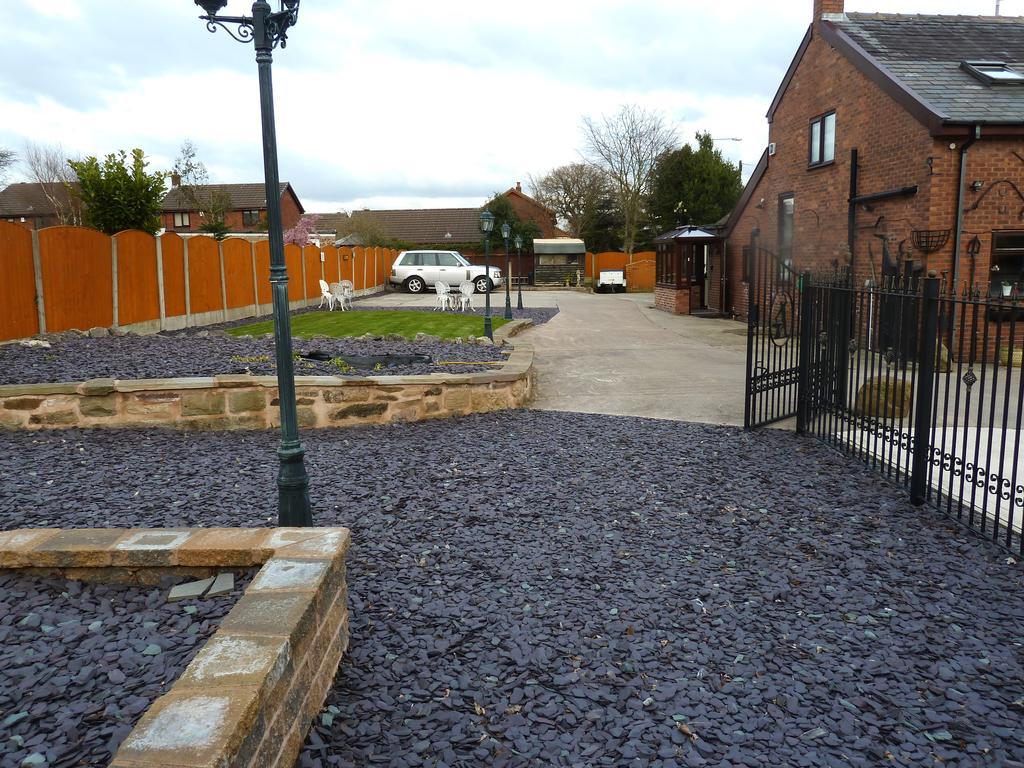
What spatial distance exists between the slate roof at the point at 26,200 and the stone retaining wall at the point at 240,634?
51.7 meters

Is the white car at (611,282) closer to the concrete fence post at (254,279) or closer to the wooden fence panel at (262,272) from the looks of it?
the wooden fence panel at (262,272)

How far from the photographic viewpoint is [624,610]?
3.54 m

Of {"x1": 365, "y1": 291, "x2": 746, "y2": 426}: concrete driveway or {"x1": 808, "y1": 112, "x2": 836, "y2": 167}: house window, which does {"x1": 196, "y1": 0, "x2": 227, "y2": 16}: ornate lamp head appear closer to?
{"x1": 365, "y1": 291, "x2": 746, "y2": 426}: concrete driveway

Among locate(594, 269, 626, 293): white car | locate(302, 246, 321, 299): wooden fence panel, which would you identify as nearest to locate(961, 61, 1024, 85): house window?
locate(302, 246, 321, 299): wooden fence panel

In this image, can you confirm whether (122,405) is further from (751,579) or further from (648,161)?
(648,161)

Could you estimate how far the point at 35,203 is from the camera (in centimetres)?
5100

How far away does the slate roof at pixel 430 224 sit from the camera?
5184cm

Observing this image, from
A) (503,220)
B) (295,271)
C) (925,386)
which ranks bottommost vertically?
(925,386)

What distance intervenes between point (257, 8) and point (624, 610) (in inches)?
139

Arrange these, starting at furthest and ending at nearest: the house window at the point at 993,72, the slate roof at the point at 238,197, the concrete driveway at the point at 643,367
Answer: the slate roof at the point at 238,197 → the house window at the point at 993,72 → the concrete driveway at the point at 643,367

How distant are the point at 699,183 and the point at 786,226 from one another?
20.1 meters

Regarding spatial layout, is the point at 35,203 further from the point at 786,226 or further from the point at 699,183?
the point at 786,226

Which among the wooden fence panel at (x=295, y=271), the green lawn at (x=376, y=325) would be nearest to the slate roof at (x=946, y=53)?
the green lawn at (x=376, y=325)

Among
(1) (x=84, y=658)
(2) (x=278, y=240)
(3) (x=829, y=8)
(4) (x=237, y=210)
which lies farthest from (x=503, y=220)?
(1) (x=84, y=658)
